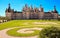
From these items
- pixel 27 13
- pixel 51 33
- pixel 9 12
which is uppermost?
pixel 9 12

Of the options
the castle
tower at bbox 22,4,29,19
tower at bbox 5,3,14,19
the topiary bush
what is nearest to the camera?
the topiary bush

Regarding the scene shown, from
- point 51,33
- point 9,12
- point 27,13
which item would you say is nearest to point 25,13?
point 27,13

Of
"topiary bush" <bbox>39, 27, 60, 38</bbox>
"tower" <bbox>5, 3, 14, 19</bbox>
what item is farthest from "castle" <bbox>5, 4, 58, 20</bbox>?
"topiary bush" <bbox>39, 27, 60, 38</bbox>

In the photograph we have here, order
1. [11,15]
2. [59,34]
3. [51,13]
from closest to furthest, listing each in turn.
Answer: [59,34]
[11,15]
[51,13]

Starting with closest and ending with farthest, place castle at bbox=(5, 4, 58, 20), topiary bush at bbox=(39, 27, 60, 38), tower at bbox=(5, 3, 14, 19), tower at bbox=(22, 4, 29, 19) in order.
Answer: topiary bush at bbox=(39, 27, 60, 38)
tower at bbox=(5, 3, 14, 19)
castle at bbox=(5, 4, 58, 20)
tower at bbox=(22, 4, 29, 19)

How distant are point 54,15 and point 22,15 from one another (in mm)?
28267

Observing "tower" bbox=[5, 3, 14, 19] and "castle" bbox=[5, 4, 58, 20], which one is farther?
"castle" bbox=[5, 4, 58, 20]

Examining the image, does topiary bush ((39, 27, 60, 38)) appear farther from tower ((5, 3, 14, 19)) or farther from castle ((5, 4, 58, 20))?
tower ((5, 3, 14, 19))

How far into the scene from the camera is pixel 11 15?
301 ft

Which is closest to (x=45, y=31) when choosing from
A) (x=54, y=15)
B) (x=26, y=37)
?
(x=26, y=37)

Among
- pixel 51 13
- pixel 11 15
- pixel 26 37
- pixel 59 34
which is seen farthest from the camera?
pixel 51 13

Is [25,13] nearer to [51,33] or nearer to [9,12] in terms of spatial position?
[9,12]

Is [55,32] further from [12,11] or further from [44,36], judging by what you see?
[12,11]

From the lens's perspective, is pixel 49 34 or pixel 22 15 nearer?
pixel 49 34
